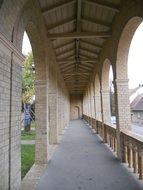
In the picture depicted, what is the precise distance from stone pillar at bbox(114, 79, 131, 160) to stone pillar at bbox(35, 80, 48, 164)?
7.66 ft

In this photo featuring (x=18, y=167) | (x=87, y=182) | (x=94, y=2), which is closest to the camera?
(x=18, y=167)

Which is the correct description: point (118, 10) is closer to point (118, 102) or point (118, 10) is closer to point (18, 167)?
point (118, 102)

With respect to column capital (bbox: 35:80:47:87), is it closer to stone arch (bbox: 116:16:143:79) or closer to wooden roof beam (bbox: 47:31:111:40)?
wooden roof beam (bbox: 47:31:111:40)

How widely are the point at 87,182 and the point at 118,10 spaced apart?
4.82 m

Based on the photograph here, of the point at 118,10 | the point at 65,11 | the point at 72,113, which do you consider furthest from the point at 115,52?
the point at 72,113

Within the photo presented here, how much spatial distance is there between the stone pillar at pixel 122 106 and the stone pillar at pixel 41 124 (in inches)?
91.9

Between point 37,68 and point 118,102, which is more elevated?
point 37,68

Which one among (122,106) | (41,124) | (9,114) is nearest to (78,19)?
(122,106)

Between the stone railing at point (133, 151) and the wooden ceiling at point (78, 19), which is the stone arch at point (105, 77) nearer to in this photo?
the wooden ceiling at point (78, 19)

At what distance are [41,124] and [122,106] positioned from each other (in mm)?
2666

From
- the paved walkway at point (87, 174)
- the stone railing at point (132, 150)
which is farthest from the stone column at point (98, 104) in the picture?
the stone railing at point (132, 150)

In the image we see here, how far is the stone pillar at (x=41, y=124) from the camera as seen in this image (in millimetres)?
7547

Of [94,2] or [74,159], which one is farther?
Result: [74,159]

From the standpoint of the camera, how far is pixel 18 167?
463cm
